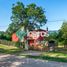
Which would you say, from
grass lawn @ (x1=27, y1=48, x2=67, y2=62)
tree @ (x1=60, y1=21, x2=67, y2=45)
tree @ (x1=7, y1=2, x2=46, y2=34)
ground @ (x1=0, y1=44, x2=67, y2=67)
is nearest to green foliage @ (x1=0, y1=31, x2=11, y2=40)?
tree @ (x1=7, y1=2, x2=46, y2=34)

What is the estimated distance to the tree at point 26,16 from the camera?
81188 mm

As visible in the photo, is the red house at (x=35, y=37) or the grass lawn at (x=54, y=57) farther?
the red house at (x=35, y=37)

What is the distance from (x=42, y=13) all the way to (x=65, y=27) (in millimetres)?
14083

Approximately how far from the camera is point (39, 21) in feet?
272

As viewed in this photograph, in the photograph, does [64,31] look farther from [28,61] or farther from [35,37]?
[28,61]

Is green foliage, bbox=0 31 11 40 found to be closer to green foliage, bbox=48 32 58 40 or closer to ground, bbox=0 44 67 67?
green foliage, bbox=48 32 58 40

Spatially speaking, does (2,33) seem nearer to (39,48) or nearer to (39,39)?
(39,39)

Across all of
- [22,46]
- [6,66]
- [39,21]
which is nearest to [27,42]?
[22,46]

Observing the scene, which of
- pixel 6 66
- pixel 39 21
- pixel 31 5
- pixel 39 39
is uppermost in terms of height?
pixel 31 5

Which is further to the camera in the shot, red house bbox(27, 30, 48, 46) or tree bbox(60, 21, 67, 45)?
red house bbox(27, 30, 48, 46)

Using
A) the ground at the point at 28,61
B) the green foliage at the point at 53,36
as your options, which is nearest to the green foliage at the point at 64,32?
the green foliage at the point at 53,36

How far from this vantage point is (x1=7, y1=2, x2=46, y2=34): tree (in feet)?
266

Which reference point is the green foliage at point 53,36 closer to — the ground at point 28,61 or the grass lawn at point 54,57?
the grass lawn at point 54,57

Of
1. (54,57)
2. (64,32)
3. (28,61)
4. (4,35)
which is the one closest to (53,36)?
(64,32)
